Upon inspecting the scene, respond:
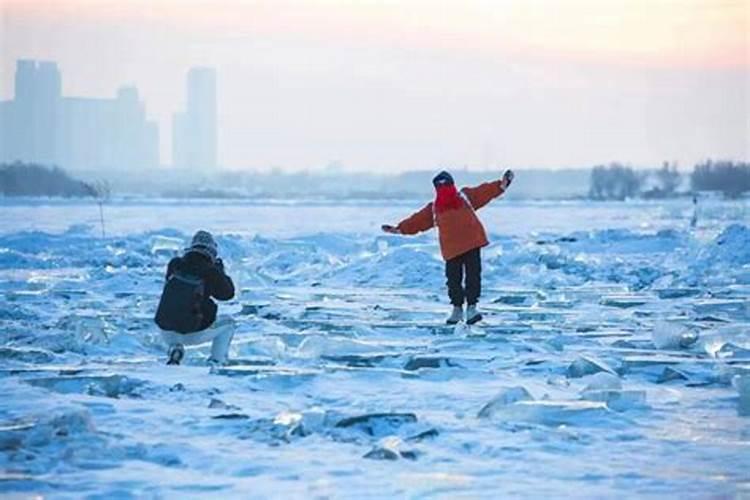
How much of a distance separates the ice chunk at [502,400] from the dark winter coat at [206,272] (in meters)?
2.53

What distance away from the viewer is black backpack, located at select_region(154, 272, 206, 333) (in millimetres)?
8359

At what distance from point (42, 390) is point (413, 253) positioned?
12.3 m

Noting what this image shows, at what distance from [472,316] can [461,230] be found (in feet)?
2.62

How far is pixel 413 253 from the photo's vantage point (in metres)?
19.3

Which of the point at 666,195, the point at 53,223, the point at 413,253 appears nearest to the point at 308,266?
the point at 413,253

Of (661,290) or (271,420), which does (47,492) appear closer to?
(271,420)

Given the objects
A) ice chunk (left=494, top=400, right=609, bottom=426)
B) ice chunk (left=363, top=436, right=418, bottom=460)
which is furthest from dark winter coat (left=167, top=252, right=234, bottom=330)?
ice chunk (left=363, top=436, right=418, bottom=460)

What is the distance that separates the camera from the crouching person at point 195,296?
27.5 ft

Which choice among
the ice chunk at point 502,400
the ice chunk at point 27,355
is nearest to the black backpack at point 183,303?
the ice chunk at point 27,355

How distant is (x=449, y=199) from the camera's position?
1093 centimetres

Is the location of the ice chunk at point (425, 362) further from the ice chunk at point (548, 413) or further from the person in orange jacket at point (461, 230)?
the person in orange jacket at point (461, 230)

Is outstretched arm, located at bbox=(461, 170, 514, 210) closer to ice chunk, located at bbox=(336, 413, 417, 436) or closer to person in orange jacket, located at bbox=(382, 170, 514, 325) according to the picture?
person in orange jacket, located at bbox=(382, 170, 514, 325)

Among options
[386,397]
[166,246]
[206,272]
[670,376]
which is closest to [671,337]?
[670,376]

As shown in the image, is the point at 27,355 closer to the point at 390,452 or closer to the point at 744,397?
the point at 390,452
